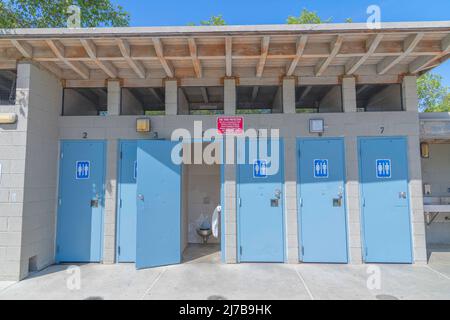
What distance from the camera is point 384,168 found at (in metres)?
4.11

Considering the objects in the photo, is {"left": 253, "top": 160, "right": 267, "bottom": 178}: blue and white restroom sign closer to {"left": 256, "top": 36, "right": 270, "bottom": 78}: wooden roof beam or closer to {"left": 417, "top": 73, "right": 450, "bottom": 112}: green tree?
{"left": 256, "top": 36, "right": 270, "bottom": 78}: wooden roof beam

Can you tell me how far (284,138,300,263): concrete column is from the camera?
13.3ft

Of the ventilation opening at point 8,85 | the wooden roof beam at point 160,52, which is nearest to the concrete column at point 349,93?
the wooden roof beam at point 160,52

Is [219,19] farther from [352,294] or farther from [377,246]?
[352,294]

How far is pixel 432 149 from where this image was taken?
515 centimetres

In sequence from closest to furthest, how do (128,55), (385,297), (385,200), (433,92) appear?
(385,297), (128,55), (385,200), (433,92)

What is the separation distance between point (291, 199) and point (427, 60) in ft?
9.10

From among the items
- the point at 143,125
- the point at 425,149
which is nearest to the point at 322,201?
the point at 425,149

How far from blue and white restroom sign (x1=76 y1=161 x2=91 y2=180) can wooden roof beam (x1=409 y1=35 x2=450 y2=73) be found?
17.3ft

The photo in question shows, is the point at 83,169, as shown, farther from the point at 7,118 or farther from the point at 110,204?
the point at 7,118

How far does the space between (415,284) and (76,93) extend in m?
5.93

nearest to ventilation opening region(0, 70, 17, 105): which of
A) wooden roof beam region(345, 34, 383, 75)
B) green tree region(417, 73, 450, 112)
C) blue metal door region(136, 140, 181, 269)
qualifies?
blue metal door region(136, 140, 181, 269)

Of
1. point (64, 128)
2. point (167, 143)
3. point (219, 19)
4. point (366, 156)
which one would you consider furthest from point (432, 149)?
point (219, 19)

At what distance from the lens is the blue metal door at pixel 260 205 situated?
4082 millimetres
